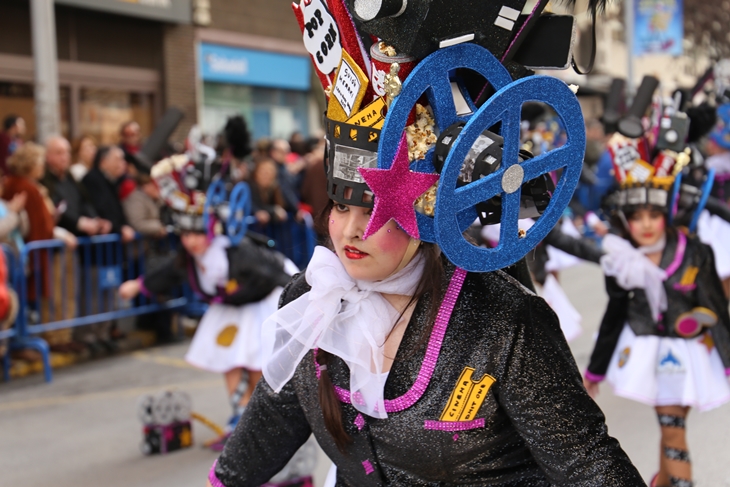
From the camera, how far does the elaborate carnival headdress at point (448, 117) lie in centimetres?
161

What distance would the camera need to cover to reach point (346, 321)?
197 centimetres

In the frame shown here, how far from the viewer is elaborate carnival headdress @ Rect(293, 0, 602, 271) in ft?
5.27

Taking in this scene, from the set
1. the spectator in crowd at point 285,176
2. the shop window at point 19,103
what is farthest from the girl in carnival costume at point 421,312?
the shop window at point 19,103

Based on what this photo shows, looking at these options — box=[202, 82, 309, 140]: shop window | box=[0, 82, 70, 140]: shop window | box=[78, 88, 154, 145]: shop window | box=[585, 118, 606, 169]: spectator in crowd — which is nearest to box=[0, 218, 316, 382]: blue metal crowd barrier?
box=[0, 82, 70, 140]: shop window

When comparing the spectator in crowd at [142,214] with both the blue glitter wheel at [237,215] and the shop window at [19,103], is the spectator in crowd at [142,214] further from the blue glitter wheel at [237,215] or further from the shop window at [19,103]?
the shop window at [19,103]

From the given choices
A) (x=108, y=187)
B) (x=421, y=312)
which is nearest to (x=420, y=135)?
(x=421, y=312)

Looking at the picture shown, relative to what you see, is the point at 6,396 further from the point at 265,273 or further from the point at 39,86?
the point at 39,86

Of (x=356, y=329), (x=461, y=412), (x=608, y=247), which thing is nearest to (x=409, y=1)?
(x=356, y=329)

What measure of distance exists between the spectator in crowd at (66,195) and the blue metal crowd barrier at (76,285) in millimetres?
136

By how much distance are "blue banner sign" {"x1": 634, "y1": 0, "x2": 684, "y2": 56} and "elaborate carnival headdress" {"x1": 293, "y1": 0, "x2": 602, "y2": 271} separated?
20314mm

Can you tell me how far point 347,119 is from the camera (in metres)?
1.78

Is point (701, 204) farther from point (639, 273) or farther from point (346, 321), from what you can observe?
point (346, 321)

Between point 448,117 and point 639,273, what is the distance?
2.73 m

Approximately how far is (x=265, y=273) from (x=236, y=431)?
3137mm
